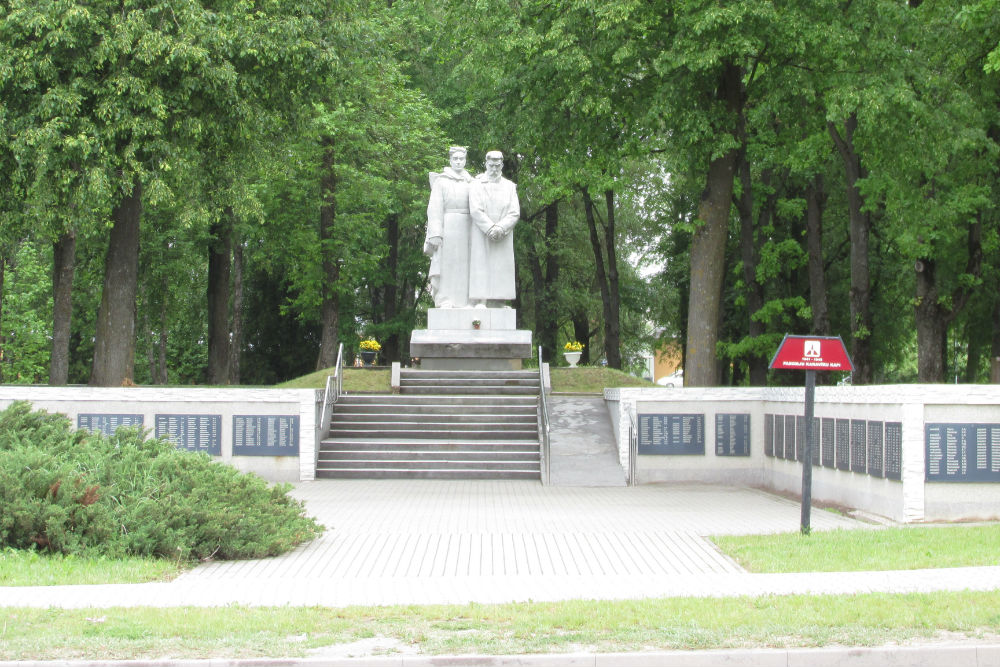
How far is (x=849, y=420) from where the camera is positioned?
49.0ft

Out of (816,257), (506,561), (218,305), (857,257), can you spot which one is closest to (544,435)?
(506,561)

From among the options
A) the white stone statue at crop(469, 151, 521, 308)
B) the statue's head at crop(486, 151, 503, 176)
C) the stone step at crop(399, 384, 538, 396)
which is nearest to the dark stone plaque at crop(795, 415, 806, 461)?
the stone step at crop(399, 384, 538, 396)

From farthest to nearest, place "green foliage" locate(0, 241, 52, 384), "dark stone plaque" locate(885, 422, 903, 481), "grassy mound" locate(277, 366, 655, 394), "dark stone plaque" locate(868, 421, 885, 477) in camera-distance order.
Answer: "green foliage" locate(0, 241, 52, 384)
"grassy mound" locate(277, 366, 655, 394)
"dark stone plaque" locate(868, 421, 885, 477)
"dark stone plaque" locate(885, 422, 903, 481)

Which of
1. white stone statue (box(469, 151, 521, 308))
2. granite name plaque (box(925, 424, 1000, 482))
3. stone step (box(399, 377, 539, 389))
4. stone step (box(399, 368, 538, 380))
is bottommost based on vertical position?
granite name plaque (box(925, 424, 1000, 482))

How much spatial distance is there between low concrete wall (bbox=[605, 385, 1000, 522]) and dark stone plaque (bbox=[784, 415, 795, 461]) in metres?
0.10

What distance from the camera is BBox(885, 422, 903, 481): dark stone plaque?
13383 mm

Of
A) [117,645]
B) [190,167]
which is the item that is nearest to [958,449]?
[117,645]

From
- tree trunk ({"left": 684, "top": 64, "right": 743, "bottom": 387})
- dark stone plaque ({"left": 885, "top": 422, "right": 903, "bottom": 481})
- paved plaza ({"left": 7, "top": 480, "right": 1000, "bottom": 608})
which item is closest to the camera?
paved plaza ({"left": 7, "top": 480, "right": 1000, "bottom": 608})

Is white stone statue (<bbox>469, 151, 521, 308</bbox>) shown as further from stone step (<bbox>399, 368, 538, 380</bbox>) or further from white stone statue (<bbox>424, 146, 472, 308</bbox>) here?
stone step (<bbox>399, 368, 538, 380</bbox>)

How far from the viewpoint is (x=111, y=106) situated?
1980 centimetres

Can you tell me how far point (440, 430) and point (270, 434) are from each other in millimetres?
3578

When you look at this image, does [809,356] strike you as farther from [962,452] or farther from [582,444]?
[582,444]

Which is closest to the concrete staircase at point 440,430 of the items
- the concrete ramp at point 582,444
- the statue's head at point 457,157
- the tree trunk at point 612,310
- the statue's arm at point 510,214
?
the concrete ramp at point 582,444

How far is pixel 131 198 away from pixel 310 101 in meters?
Answer: 4.41
